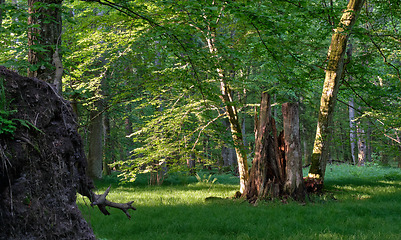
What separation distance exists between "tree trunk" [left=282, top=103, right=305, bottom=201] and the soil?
905 cm

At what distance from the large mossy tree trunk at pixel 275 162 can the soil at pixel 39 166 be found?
889 centimetres

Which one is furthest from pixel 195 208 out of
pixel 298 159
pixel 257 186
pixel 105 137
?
pixel 105 137

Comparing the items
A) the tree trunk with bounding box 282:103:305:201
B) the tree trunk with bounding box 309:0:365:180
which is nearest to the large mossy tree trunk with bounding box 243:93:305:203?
the tree trunk with bounding box 282:103:305:201

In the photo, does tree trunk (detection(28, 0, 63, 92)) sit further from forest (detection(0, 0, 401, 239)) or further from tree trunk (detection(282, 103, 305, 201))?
tree trunk (detection(282, 103, 305, 201))

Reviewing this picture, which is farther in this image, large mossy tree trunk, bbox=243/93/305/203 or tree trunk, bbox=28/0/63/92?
large mossy tree trunk, bbox=243/93/305/203

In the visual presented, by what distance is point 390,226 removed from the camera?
7.46m

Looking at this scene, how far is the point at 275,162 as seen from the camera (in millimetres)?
11547

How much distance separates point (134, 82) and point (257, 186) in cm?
566

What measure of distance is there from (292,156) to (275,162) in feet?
2.20

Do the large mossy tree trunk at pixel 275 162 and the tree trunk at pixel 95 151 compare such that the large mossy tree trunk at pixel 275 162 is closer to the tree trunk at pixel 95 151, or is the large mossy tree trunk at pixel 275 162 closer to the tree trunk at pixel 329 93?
the tree trunk at pixel 329 93

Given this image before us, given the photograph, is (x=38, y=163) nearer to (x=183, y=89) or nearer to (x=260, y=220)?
(x=260, y=220)

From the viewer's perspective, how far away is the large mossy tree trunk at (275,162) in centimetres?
1112

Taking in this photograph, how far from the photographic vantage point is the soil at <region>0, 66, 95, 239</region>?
8.12 ft

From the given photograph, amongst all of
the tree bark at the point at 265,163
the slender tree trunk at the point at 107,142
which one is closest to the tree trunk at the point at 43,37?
the tree bark at the point at 265,163
